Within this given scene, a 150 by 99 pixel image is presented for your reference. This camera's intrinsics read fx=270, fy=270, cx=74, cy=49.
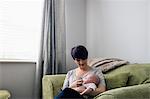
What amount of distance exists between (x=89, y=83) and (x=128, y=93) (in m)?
0.48

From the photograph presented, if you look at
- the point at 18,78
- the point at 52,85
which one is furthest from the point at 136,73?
the point at 18,78

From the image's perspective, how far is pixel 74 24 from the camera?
3.56 m

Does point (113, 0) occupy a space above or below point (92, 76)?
above

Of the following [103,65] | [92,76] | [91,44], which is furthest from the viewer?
[91,44]

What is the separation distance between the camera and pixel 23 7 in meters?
3.43

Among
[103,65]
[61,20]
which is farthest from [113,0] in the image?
[103,65]

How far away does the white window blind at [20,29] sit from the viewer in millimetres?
3395

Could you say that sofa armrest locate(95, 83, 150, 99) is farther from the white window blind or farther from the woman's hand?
the white window blind

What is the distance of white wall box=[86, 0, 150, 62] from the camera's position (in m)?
2.99

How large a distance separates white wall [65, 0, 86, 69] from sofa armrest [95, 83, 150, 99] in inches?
61.4

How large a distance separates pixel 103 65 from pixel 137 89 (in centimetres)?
80

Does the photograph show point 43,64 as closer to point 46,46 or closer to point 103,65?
point 46,46

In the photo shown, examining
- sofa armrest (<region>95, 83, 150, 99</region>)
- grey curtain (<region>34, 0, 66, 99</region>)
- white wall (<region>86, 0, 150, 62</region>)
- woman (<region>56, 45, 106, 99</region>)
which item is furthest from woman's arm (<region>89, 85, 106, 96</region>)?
grey curtain (<region>34, 0, 66, 99</region>)

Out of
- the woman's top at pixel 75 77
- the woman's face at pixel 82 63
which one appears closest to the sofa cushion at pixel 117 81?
the woman's top at pixel 75 77
